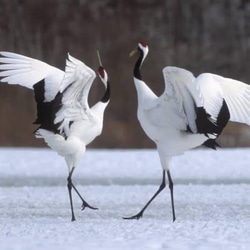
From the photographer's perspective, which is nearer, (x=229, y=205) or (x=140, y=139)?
(x=229, y=205)

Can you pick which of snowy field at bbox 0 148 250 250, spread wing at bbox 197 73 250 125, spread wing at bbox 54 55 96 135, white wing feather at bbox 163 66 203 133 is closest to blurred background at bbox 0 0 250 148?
snowy field at bbox 0 148 250 250

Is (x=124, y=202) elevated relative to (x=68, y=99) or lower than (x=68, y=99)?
lower

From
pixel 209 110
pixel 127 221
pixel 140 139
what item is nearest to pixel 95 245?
pixel 127 221

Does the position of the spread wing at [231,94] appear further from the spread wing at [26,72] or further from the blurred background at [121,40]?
the blurred background at [121,40]

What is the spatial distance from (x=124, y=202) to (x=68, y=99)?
1984 millimetres

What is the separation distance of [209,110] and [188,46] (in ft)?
33.2

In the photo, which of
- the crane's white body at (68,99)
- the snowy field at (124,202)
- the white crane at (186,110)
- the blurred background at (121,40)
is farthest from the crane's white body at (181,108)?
the blurred background at (121,40)

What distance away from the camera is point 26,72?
8.26 m

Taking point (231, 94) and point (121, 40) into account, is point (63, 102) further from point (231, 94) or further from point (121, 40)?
point (121, 40)

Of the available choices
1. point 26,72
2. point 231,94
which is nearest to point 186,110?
point 231,94

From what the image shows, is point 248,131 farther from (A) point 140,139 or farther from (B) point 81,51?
(B) point 81,51

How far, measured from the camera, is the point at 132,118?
17422 millimetres

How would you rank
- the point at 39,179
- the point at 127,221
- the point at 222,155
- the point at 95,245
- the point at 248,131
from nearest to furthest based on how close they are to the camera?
the point at 95,245 → the point at 127,221 → the point at 39,179 → the point at 222,155 → the point at 248,131

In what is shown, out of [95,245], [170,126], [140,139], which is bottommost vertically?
[140,139]
